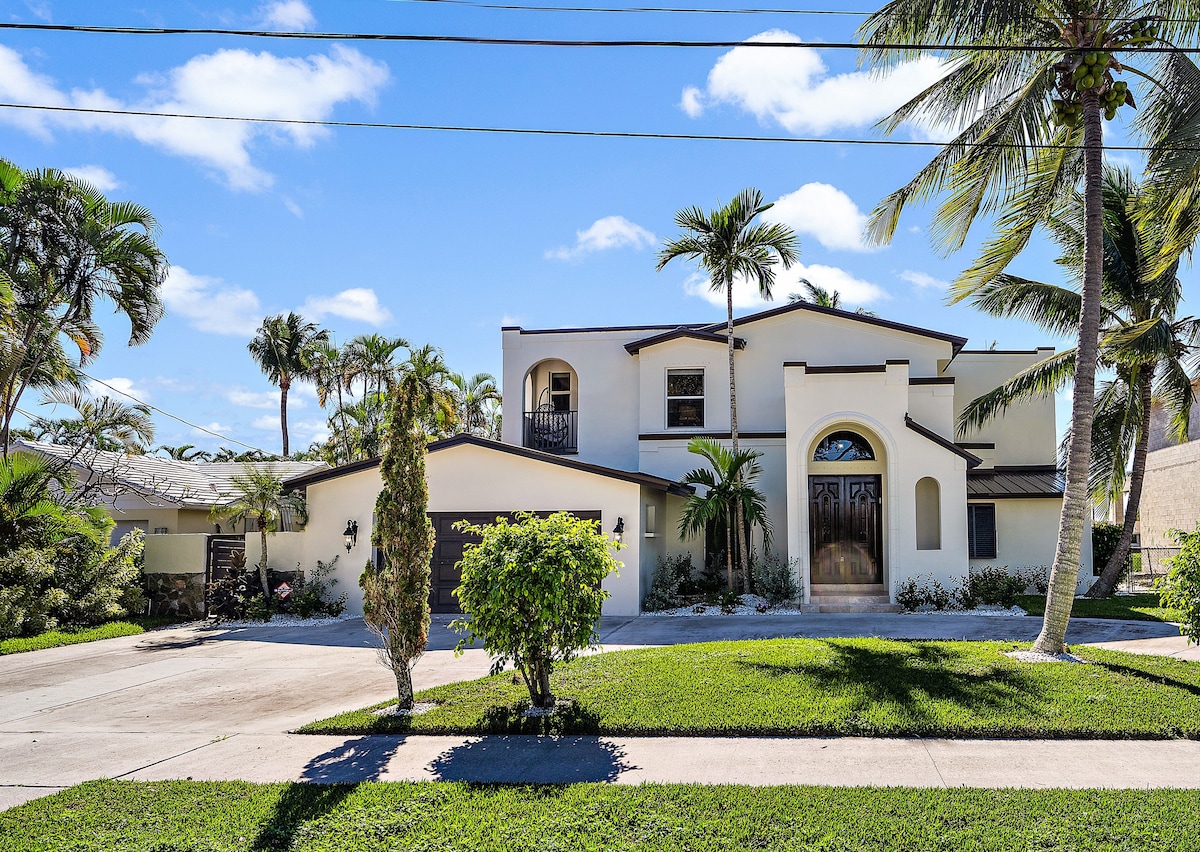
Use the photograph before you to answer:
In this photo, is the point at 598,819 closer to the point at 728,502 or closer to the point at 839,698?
the point at 839,698

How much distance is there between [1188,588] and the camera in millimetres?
8805

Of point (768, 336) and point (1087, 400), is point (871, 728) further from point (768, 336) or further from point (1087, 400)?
point (768, 336)

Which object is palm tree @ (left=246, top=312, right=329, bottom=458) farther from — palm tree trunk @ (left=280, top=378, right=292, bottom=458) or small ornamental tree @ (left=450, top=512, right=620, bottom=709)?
small ornamental tree @ (left=450, top=512, right=620, bottom=709)

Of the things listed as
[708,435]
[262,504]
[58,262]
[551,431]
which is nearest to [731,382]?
[708,435]

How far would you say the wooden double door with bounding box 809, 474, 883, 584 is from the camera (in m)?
18.3

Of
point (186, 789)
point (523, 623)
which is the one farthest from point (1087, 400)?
point (186, 789)

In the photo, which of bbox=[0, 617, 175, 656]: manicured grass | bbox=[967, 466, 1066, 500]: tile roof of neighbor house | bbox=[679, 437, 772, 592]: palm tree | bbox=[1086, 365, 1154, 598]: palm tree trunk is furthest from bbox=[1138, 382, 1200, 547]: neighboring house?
bbox=[0, 617, 175, 656]: manicured grass

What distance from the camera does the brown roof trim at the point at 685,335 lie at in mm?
20281

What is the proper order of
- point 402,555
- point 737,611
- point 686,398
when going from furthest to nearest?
point 686,398, point 737,611, point 402,555

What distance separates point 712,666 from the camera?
32.7 feet

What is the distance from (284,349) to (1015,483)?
106 ft

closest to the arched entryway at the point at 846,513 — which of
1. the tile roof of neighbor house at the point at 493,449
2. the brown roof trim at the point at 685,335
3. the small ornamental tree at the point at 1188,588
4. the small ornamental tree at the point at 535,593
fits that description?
the brown roof trim at the point at 685,335

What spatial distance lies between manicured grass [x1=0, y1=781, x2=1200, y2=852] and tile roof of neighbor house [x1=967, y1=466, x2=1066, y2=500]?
14867mm

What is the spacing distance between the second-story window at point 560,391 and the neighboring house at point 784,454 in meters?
0.09
